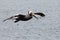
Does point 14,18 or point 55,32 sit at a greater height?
point 14,18

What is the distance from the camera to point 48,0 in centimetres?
3350

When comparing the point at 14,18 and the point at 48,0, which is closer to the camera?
the point at 14,18

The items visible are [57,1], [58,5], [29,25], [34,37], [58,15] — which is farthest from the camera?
[57,1]

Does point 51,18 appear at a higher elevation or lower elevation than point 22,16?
lower

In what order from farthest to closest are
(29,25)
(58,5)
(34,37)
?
(58,5)
(29,25)
(34,37)

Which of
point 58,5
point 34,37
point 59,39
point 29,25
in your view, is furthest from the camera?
point 58,5

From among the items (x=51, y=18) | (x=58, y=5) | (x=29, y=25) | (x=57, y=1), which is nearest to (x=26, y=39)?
(x=29, y=25)

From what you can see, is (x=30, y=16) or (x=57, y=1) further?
(x=57, y=1)

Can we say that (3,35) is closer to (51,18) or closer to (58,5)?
(51,18)

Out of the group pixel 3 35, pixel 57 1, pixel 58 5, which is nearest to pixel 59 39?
pixel 3 35

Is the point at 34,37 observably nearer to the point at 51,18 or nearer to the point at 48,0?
the point at 51,18

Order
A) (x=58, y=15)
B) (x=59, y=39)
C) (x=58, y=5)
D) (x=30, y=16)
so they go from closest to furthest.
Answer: (x=30, y=16) → (x=59, y=39) → (x=58, y=15) → (x=58, y=5)

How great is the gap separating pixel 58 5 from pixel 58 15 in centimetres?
477

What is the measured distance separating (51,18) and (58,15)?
71 centimetres
